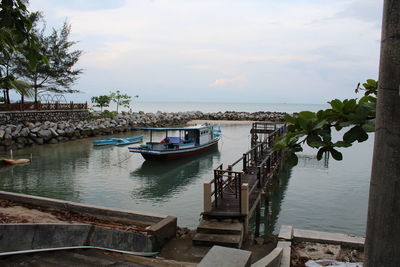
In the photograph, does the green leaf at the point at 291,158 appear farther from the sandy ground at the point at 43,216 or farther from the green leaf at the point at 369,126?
the sandy ground at the point at 43,216

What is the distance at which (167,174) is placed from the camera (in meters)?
21.6

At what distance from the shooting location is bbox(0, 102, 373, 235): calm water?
13.7 meters

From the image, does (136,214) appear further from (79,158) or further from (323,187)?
(79,158)

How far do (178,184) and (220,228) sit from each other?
10.8 meters

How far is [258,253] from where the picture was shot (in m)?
7.61

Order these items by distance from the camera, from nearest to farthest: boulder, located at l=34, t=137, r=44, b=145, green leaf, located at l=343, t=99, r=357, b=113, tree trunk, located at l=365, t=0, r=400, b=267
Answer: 1. tree trunk, located at l=365, t=0, r=400, b=267
2. green leaf, located at l=343, t=99, r=357, b=113
3. boulder, located at l=34, t=137, r=44, b=145

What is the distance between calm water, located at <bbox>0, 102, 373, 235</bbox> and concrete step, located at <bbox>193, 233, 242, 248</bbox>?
4.19 metres

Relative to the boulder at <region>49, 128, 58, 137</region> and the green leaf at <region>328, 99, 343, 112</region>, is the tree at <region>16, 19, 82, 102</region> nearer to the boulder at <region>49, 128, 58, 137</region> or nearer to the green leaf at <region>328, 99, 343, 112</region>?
the boulder at <region>49, 128, 58, 137</region>

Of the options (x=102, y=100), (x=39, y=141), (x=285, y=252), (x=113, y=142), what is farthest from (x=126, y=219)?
(x=102, y=100)

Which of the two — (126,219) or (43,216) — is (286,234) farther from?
(43,216)

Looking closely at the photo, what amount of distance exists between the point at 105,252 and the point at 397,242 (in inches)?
200

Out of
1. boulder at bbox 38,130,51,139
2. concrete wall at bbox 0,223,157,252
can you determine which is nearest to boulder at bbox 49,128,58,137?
boulder at bbox 38,130,51,139

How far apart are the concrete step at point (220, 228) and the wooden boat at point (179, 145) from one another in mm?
15618

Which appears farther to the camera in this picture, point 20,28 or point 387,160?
point 20,28
